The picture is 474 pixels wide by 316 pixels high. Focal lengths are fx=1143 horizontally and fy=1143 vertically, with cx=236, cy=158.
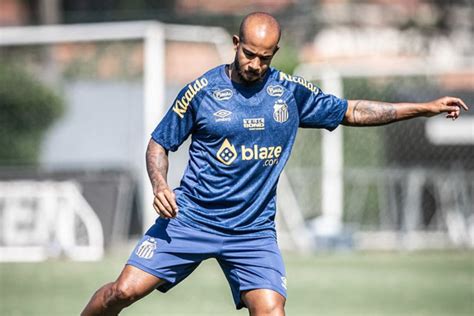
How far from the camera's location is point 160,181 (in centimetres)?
697

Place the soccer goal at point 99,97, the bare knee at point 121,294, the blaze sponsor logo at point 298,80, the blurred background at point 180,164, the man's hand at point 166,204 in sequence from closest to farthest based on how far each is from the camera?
the man's hand at point 166,204
the bare knee at point 121,294
the blaze sponsor logo at point 298,80
the blurred background at point 180,164
the soccer goal at point 99,97

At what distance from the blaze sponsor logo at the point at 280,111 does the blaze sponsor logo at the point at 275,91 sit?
4 cm

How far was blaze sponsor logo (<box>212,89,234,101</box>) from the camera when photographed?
6.99 metres

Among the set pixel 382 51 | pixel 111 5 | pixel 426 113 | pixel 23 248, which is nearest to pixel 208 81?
pixel 426 113

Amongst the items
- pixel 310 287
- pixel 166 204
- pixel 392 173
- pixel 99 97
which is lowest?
pixel 310 287

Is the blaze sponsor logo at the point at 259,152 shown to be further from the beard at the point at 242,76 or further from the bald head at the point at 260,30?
the bald head at the point at 260,30

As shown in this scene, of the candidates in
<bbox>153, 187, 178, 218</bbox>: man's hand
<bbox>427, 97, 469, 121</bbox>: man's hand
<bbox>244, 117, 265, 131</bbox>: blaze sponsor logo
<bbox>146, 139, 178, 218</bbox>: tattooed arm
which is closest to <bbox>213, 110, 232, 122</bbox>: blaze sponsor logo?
<bbox>244, 117, 265, 131</bbox>: blaze sponsor logo

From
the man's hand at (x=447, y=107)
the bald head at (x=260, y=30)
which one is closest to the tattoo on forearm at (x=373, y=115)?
the man's hand at (x=447, y=107)

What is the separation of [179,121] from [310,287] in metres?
6.34

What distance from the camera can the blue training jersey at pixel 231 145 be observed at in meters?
6.98

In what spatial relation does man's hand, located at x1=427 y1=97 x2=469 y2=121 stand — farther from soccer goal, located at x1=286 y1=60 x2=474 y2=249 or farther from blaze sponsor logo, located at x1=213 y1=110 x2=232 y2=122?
soccer goal, located at x1=286 y1=60 x2=474 y2=249

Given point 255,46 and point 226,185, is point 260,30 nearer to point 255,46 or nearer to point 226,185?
point 255,46

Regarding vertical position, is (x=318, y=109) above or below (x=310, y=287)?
above

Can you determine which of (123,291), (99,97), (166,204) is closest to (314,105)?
(166,204)
